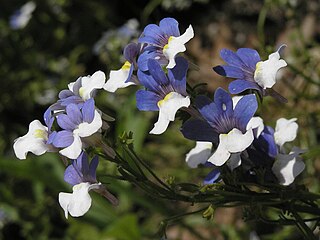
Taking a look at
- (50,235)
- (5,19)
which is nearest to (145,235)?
(50,235)

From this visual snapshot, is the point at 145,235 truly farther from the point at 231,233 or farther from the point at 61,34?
the point at 61,34

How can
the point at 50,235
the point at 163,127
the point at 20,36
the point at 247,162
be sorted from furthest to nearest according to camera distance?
the point at 20,36 → the point at 50,235 → the point at 247,162 → the point at 163,127

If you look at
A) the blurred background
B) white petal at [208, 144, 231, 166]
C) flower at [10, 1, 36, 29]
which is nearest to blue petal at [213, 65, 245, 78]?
white petal at [208, 144, 231, 166]

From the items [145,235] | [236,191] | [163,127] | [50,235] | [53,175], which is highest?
[163,127]

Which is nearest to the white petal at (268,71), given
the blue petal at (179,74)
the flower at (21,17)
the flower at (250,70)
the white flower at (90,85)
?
the flower at (250,70)

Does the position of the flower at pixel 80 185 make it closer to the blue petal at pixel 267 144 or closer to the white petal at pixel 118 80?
the white petal at pixel 118 80

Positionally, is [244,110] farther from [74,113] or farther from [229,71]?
[74,113]
